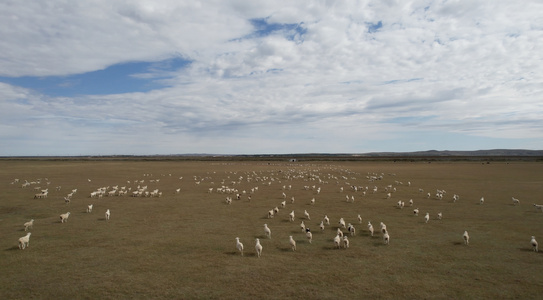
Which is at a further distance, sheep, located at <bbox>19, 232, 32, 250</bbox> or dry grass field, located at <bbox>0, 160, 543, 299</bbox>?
sheep, located at <bbox>19, 232, 32, 250</bbox>

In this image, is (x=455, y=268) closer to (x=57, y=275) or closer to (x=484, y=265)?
(x=484, y=265)

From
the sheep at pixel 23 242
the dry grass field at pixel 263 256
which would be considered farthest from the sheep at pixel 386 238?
the sheep at pixel 23 242

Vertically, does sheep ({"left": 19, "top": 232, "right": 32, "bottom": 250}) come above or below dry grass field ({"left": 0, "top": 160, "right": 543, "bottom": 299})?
above

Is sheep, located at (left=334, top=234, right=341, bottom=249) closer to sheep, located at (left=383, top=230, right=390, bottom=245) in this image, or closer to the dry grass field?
the dry grass field

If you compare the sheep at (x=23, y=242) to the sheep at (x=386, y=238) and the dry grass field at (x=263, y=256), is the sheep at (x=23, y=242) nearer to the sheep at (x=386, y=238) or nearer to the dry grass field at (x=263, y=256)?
the dry grass field at (x=263, y=256)

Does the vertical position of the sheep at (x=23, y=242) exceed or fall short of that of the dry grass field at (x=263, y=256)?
it exceeds it

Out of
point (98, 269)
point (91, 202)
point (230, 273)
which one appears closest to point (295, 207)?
point (230, 273)

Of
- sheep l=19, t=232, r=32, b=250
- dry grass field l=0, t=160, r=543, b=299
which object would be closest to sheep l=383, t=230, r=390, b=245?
dry grass field l=0, t=160, r=543, b=299

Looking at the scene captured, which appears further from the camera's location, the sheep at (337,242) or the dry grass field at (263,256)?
the sheep at (337,242)

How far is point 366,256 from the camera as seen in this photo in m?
13.5

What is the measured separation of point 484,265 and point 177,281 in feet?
39.6

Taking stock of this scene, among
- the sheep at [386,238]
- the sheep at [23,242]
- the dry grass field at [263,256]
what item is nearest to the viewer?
the dry grass field at [263,256]

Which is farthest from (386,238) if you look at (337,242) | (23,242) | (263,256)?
(23,242)

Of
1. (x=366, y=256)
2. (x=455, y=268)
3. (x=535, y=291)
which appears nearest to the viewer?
(x=535, y=291)
